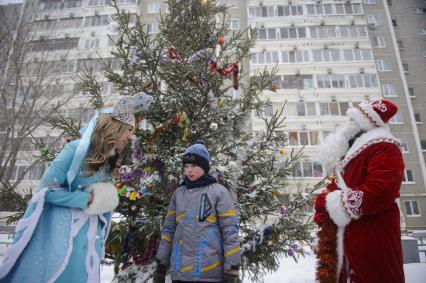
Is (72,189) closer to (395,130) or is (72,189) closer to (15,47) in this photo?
(15,47)

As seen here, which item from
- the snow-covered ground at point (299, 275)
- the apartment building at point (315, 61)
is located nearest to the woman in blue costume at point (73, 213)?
the snow-covered ground at point (299, 275)

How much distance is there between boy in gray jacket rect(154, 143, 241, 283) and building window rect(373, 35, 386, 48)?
34.9m

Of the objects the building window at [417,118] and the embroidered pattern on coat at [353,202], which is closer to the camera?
the embroidered pattern on coat at [353,202]

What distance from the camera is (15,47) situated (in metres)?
8.34

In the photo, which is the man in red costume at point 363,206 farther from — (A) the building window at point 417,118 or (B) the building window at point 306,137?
(A) the building window at point 417,118

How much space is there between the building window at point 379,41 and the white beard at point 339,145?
3403 cm

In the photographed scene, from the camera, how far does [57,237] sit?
172cm

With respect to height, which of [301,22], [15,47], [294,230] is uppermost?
[301,22]

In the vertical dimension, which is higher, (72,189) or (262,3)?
(262,3)

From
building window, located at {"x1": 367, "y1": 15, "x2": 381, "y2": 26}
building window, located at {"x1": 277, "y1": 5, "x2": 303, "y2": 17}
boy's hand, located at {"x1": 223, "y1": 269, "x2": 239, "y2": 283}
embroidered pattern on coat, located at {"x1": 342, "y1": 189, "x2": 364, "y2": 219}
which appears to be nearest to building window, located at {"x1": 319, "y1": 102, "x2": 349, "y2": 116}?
building window, located at {"x1": 277, "y1": 5, "x2": 303, "y2": 17}

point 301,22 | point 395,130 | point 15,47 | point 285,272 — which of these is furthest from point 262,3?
point 285,272

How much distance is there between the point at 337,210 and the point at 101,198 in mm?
1920

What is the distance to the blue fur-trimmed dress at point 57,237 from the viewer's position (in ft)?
5.31

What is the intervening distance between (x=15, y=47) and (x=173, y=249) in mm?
9190
